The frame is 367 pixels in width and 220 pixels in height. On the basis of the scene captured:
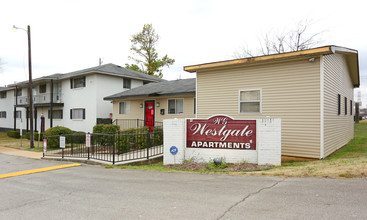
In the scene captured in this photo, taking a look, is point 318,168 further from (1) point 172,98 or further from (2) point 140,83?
(2) point 140,83

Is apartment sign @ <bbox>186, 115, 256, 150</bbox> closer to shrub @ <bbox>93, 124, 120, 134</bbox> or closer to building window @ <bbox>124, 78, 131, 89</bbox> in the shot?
shrub @ <bbox>93, 124, 120, 134</bbox>

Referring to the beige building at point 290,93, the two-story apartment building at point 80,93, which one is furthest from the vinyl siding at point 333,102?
the two-story apartment building at point 80,93

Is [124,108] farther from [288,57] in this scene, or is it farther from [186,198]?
[186,198]

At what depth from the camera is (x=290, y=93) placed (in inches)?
395

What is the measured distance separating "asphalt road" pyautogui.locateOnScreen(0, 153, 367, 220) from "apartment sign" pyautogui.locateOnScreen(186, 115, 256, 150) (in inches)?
77.9

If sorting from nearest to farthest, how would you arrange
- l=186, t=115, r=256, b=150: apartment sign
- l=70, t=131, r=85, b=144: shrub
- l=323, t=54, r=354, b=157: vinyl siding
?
l=186, t=115, r=256, b=150: apartment sign → l=323, t=54, r=354, b=157: vinyl siding → l=70, t=131, r=85, b=144: shrub

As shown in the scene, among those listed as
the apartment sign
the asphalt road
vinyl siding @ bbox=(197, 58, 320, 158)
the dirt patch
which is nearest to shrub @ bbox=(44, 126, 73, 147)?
the asphalt road

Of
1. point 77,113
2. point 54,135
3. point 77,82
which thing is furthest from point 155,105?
point 77,82

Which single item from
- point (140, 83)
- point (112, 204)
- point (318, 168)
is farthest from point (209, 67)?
Result: point (140, 83)

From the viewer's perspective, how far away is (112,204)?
5.15 metres

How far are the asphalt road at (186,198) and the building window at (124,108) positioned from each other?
12.1 m

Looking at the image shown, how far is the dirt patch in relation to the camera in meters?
8.33

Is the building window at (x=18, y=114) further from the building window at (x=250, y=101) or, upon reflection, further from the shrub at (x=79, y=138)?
the building window at (x=250, y=101)

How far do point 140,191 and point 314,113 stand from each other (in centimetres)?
705
